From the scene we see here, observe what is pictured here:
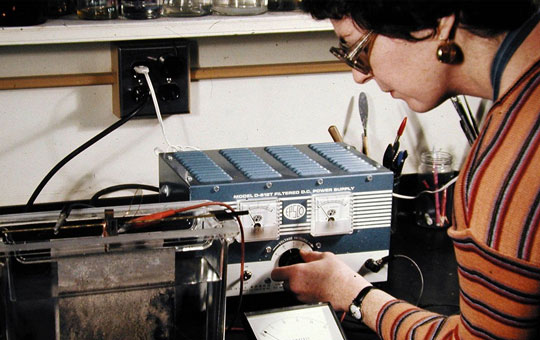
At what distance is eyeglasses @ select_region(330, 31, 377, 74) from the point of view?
44.7 inches

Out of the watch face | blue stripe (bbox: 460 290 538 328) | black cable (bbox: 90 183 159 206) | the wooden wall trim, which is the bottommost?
the watch face

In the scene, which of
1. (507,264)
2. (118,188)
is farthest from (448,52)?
(118,188)

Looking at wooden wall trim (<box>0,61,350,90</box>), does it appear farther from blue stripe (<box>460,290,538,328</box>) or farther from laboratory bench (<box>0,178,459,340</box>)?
blue stripe (<box>460,290,538,328</box>)

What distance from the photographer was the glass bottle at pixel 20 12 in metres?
1.50

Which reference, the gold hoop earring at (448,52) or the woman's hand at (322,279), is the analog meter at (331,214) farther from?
the gold hoop earring at (448,52)

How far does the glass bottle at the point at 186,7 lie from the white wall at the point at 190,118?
0.34 ft

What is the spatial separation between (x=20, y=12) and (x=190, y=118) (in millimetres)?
481

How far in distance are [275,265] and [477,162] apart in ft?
1.96

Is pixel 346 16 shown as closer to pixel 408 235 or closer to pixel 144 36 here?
pixel 144 36

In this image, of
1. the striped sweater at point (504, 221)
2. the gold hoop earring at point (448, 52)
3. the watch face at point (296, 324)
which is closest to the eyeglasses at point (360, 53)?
the gold hoop earring at point (448, 52)

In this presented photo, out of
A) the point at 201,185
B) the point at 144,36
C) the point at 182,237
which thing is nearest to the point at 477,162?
the point at 182,237

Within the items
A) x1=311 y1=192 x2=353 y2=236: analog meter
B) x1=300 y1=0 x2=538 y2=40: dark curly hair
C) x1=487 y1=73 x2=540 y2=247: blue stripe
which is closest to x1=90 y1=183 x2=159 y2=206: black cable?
x1=311 y1=192 x2=353 y2=236: analog meter

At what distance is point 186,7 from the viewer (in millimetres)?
1694

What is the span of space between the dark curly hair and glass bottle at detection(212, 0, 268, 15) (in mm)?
652
